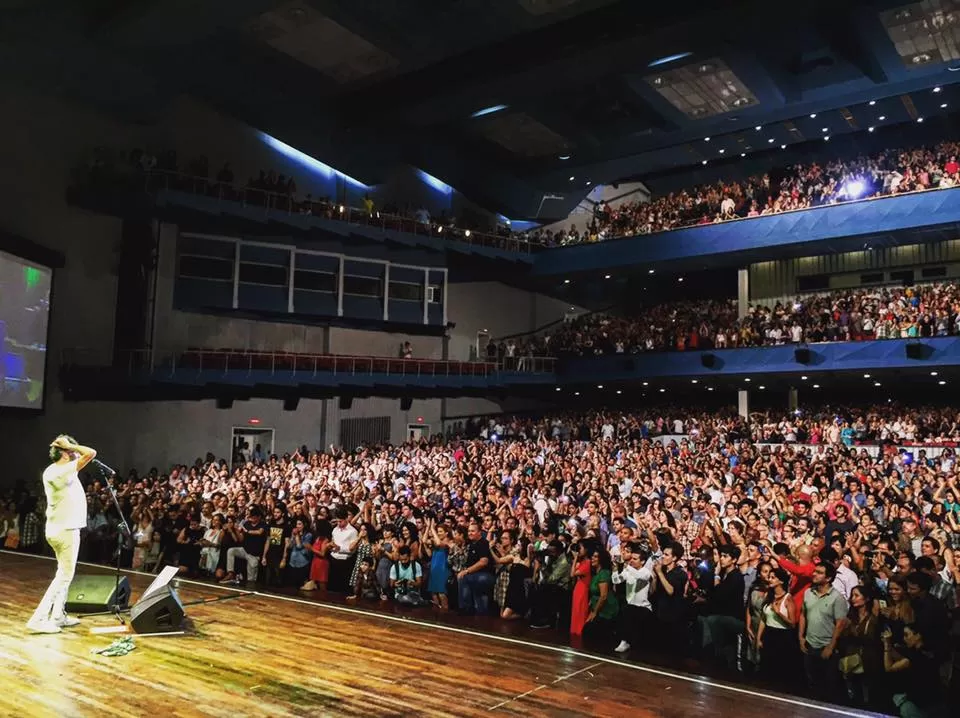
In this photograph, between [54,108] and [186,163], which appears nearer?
[54,108]

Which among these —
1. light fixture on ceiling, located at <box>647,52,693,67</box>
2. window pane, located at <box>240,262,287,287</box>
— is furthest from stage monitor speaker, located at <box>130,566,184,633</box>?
light fixture on ceiling, located at <box>647,52,693,67</box>

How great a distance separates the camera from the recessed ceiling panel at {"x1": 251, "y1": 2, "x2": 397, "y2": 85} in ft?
57.4

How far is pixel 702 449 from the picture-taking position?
14.6 m

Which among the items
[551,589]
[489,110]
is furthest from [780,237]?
[551,589]

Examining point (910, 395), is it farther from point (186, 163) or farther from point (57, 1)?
point (57, 1)

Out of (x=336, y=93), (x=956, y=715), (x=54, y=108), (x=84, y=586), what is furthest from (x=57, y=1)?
(x=956, y=715)

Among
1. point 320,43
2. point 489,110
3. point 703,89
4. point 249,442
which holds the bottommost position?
point 249,442

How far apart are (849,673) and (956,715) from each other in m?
0.69

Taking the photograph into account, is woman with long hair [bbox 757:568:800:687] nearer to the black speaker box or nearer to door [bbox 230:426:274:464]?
the black speaker box

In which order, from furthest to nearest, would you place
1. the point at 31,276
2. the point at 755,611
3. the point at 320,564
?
the point at 31,276 → the point at 320,564 → the point at 755,611

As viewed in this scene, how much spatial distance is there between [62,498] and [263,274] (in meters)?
16.1

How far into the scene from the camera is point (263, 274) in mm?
21250

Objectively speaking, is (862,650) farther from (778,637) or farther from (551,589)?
(551,589)

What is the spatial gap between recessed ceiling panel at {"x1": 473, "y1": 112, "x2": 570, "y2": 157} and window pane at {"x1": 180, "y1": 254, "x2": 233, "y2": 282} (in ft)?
29.1
